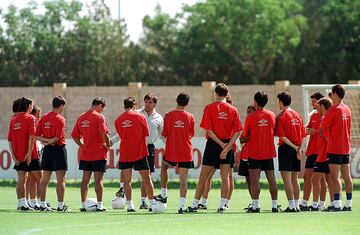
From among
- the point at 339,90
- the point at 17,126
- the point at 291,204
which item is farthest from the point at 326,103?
the point at 17,126

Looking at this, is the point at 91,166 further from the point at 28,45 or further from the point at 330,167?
the point at 28,45

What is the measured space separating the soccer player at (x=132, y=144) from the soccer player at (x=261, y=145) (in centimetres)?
177

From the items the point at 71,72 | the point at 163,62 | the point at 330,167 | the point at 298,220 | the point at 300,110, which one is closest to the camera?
the point at 298,220

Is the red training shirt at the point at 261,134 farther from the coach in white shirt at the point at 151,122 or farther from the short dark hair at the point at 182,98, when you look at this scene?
the coach in white shirt at the point at 151,122

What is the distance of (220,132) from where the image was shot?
2202 centimetres

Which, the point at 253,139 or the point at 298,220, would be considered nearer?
the point at 298,220

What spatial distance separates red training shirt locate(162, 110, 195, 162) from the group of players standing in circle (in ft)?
0.06

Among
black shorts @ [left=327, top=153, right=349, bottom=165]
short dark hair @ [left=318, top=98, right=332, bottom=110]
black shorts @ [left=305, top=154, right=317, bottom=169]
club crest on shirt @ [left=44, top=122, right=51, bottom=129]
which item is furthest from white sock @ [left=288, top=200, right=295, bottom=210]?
club crest on shirt @ [left=44, top=122, right=51, bottom=129]

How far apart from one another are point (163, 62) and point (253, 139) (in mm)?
64247

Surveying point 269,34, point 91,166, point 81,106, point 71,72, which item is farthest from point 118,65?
point 91,166

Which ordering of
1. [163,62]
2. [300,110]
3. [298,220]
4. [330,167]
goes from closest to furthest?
[298,220], [330,167], [300,110], [163,62]

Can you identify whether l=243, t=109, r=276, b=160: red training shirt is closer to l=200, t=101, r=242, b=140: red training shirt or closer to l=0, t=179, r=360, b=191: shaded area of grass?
l=200, t=101, r=242, b=140: red training shirt

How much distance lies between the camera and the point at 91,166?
75.0 feet

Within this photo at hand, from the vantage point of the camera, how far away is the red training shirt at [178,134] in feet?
73.3
